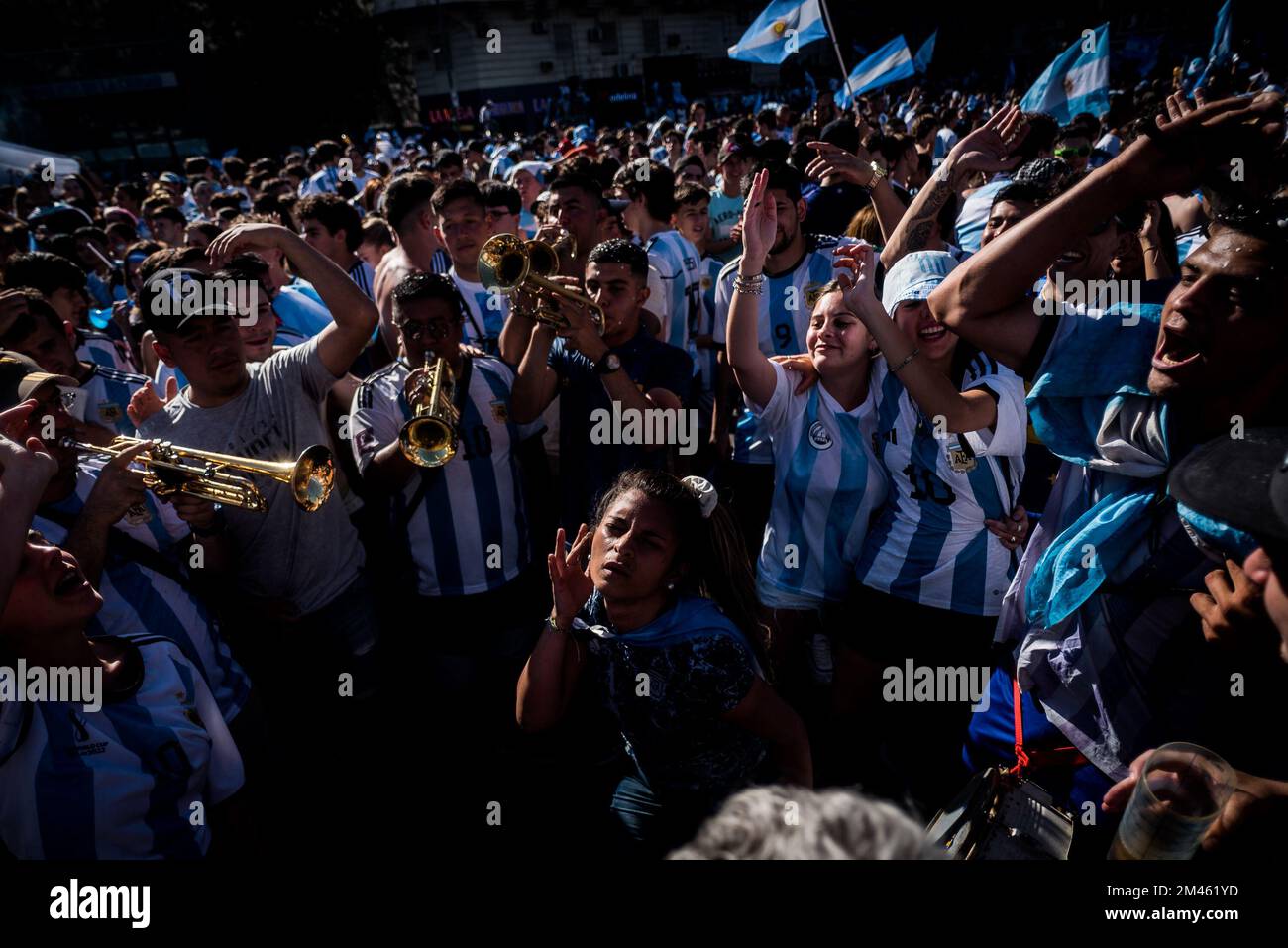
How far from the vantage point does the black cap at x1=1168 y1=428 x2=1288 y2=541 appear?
1.25 m

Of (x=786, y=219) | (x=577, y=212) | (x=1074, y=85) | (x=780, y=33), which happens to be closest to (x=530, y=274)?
(x=786, y=219)

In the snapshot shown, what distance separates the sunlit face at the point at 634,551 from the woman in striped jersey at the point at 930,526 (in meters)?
0.97

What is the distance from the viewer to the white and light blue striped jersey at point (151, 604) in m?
2.45

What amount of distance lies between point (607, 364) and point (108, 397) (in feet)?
8.08

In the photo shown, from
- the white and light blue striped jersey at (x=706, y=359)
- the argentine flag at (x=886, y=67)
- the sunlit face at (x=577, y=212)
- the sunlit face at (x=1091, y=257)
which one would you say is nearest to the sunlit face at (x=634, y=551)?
the sunlit face at (x=1091, y=257)

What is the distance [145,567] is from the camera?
2586 mm

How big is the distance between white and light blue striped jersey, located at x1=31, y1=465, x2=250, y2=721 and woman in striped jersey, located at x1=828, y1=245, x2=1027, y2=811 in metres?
2.32

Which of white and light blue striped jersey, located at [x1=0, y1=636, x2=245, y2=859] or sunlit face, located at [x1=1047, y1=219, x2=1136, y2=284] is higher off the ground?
sunlit face, located at [x1=1047, y1=219, x2=1136, y2=284]

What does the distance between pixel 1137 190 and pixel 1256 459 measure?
0.74 m

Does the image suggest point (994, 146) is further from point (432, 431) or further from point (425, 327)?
point (432, 431)

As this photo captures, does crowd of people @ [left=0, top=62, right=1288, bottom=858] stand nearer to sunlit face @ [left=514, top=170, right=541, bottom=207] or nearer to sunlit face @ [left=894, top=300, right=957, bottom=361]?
sunlit face @ [left=894, top=300, right=957, bottom=361]

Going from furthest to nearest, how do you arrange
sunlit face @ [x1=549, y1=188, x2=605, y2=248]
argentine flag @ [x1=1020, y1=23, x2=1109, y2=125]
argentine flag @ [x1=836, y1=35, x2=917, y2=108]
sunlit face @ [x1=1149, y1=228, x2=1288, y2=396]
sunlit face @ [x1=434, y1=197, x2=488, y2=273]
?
argentine flag @ [x1=836, y1=35, x2=917, y2=108] → argentine flag @ [x1=1020, y1=23, x2=1109, y2=125] → sunlit face @ [x1=549, y1=188, x2=605, y2=248] → sunlit face @ [x1=434, y1=197, x2=488, y2=273] → sunlit face @ [x1=1149, y1=228, x2=1288, y2=396]

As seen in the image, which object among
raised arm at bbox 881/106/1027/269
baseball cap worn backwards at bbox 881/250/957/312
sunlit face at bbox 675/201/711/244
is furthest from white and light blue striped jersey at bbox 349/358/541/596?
sunlit face at bbox 675/201/711/244

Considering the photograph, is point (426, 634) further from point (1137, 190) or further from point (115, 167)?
point (115, 167)
